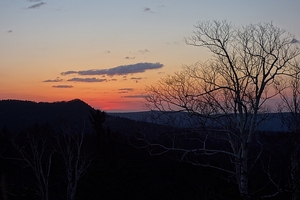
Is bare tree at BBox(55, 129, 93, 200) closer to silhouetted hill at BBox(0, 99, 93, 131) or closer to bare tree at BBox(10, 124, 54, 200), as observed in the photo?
bare tree at BBox(10, 124, 54, 200)

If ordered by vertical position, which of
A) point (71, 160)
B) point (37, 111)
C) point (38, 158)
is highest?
point (37, 111)

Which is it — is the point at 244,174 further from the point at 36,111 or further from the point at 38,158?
the point at 36,111

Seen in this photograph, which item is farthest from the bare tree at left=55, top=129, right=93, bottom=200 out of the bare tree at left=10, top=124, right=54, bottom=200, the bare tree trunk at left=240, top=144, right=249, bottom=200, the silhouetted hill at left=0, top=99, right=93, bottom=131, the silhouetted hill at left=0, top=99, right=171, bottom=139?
the silhouetted hill at left=0, top=99, right=93, bottom=131

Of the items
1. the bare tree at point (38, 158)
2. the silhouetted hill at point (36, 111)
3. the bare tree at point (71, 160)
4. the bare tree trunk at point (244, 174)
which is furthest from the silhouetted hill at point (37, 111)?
the bare tree trunk at point (244, 174)

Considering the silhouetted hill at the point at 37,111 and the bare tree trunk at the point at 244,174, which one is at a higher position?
the silhouetted hill at the point at 37,111

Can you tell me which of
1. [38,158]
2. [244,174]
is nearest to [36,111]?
[38,158]

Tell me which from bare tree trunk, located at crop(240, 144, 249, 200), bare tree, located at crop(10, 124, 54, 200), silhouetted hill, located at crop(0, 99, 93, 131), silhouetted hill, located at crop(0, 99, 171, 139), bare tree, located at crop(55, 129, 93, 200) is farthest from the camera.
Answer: silhouetted hill, located at crop(0, 99, 93, 131)

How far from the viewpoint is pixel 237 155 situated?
11.5m

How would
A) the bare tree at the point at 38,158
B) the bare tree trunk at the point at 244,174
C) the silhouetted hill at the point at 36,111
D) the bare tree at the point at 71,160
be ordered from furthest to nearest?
the silhouetted hill at the point at 36,111
the bare tree at the point at 71,160
the bare tree at the point at 38,158
the bare tree trunk at the point at 244,174

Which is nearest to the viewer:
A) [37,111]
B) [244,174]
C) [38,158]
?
[244,174]

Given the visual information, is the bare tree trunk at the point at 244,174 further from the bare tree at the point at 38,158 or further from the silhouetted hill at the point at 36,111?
the silhouetted hill at the point at 36,111

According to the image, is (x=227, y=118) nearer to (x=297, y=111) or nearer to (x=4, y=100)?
(x=297, y=111)

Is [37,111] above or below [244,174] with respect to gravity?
above

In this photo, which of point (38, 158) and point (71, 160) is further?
point (71, 160)
